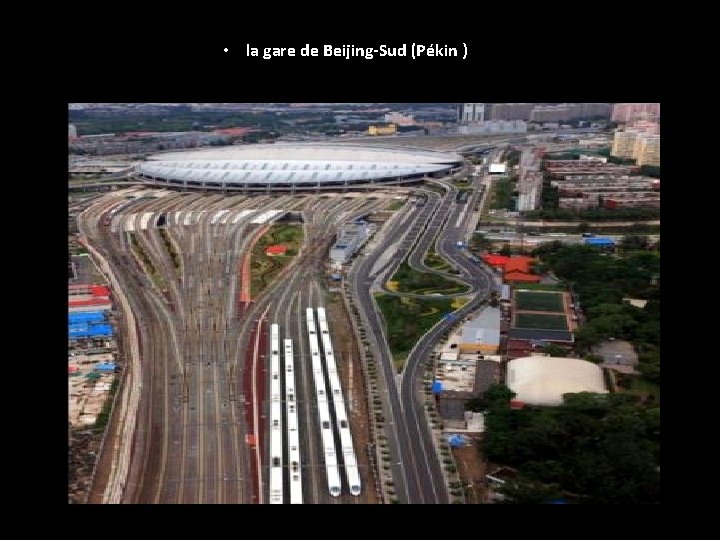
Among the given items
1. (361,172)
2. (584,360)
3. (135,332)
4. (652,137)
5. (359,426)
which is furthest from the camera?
(652,137)

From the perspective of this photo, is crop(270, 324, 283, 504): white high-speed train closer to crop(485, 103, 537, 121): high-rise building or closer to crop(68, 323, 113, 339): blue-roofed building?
Answer: crop(68, 323, 113, 339): blue-roofed building

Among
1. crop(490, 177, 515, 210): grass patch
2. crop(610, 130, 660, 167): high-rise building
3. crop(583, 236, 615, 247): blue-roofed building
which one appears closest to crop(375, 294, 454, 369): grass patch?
crop(583, 236, 615, 247): blue-roofed building

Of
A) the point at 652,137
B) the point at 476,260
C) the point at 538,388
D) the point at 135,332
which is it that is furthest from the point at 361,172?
the point at 538,388

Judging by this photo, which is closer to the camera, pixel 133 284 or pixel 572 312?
pixel 572 312

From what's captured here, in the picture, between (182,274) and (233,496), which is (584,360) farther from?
(182,274)

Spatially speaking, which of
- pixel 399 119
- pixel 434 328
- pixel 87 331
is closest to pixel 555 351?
pixel 434 328

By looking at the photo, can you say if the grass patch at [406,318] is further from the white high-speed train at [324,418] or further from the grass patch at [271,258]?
the grass patch at [271,258]

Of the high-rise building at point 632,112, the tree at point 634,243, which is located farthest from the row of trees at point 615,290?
the high-rise building at point 632,112
